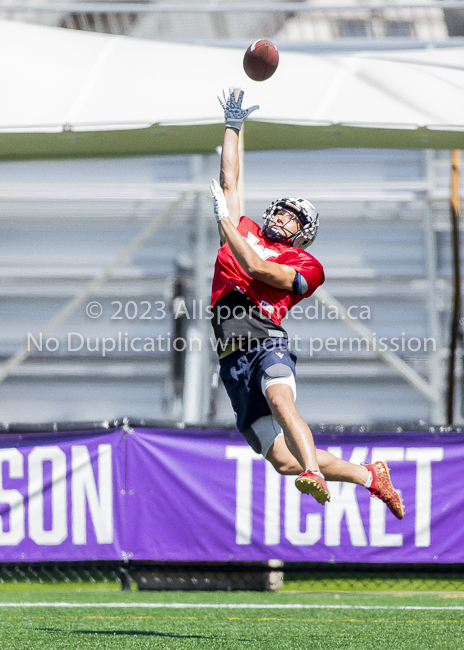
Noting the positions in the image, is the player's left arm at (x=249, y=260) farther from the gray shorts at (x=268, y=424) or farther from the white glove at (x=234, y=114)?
the white glove at (x=234, y=114)

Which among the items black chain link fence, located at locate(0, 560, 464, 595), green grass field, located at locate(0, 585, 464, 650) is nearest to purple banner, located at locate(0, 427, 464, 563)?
black chain link fence, located at locate(0, 560, 464, 595)

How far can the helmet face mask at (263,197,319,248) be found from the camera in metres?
4.67

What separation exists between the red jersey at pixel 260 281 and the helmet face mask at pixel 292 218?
0.05 metres

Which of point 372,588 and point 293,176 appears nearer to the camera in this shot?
point 372,588

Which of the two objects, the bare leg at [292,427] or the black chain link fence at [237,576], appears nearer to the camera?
the bare leg at [292,427]

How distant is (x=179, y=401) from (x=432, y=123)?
468cm

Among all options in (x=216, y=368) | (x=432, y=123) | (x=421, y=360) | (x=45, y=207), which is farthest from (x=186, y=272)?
(x=432, y=123)

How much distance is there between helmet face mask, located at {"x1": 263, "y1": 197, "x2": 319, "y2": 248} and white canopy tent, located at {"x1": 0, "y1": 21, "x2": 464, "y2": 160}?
3.21 m

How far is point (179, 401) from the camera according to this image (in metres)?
10.7

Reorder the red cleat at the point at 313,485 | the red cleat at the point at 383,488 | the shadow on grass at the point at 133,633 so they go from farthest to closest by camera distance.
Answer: the shadow on grass at the point at 133,633 < the red cleat at the point at 383,488 < the red cleat at the point at 313,485

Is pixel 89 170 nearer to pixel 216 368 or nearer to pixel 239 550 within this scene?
pixel 216 368

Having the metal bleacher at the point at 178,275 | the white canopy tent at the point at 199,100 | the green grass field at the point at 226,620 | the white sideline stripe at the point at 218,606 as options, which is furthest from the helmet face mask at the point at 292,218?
the metal bleacher at the point at 178,275

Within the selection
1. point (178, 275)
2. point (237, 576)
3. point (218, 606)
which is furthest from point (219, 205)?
point (178, 275)

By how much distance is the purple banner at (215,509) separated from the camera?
6.85m
